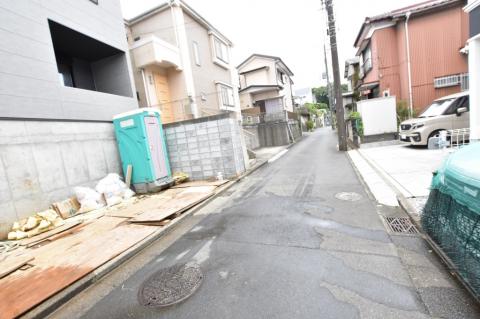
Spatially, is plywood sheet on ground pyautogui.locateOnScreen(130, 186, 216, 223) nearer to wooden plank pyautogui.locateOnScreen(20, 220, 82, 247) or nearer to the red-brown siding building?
wooden plank pyautogui.locateOnScreen(20, 220, 82, 247)

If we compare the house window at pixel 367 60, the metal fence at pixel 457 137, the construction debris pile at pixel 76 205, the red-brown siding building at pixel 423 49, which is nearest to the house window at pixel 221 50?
the red-brown siding building at pixel 423 49

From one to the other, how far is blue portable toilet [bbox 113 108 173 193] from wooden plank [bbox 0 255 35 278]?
11.8 feet

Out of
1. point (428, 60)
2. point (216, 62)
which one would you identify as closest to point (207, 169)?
point (216, 62)

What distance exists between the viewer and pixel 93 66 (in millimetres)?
9219

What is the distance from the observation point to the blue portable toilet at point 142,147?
Result: 6.87m

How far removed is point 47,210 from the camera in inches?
210

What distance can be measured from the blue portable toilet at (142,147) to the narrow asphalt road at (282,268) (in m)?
2.98

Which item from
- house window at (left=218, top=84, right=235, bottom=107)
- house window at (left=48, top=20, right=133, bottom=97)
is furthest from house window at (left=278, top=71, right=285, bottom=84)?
house window at (left=48, top=20, right=133, bottom=97)

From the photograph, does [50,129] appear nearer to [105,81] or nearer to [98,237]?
[98,237]

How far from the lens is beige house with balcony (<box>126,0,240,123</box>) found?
1062 cm

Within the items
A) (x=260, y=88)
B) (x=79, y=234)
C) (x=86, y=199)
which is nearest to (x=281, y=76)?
(x=260, y=88)

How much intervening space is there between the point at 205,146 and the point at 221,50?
10.9 m

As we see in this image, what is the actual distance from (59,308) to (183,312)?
4.94ft

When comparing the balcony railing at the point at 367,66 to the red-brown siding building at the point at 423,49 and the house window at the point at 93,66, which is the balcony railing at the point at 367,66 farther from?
the house window at the point at 93,66
